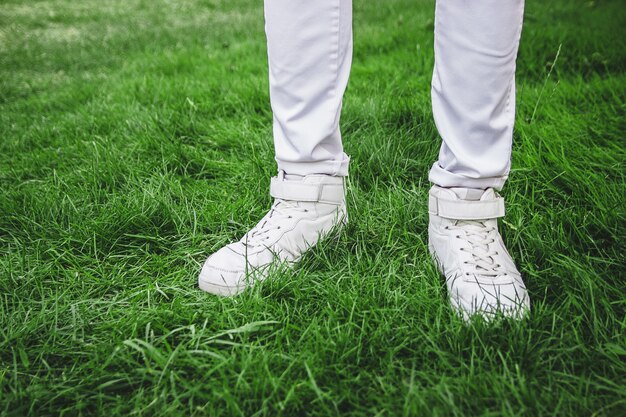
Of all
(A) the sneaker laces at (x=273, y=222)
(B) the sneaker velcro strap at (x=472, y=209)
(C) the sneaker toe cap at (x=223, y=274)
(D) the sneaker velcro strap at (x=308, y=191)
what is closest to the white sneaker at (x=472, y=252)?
(B) the sneaker velcro strap at (x=472, y=209)

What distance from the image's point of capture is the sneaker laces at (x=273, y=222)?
4.38ft

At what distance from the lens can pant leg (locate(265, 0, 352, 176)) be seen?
48.1 inches

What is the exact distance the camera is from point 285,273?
1246 mm

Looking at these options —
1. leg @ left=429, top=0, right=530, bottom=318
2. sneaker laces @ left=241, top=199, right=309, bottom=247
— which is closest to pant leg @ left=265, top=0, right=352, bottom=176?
sneaker laces @ left=241, top=199, right=309, bottom=247

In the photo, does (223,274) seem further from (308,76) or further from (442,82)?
(442,82)

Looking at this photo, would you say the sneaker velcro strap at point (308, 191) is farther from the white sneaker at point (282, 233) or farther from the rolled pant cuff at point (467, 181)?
the rolled pant cuff at point (467, 181)

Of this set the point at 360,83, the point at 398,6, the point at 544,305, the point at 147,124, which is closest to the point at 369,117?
the point at 360,83

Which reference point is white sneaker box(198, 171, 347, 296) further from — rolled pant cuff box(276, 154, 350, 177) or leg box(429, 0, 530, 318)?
leg box(429, 0, 530, 318)

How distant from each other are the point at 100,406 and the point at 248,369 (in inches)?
11.9

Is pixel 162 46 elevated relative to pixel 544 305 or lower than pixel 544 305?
elevated

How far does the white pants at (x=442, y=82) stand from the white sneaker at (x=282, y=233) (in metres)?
0.05

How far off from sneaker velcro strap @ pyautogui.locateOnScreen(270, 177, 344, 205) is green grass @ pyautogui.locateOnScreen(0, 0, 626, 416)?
0.15 m

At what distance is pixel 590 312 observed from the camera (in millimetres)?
1077

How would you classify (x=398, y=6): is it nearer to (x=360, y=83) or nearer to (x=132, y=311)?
(x=360, y=83)
